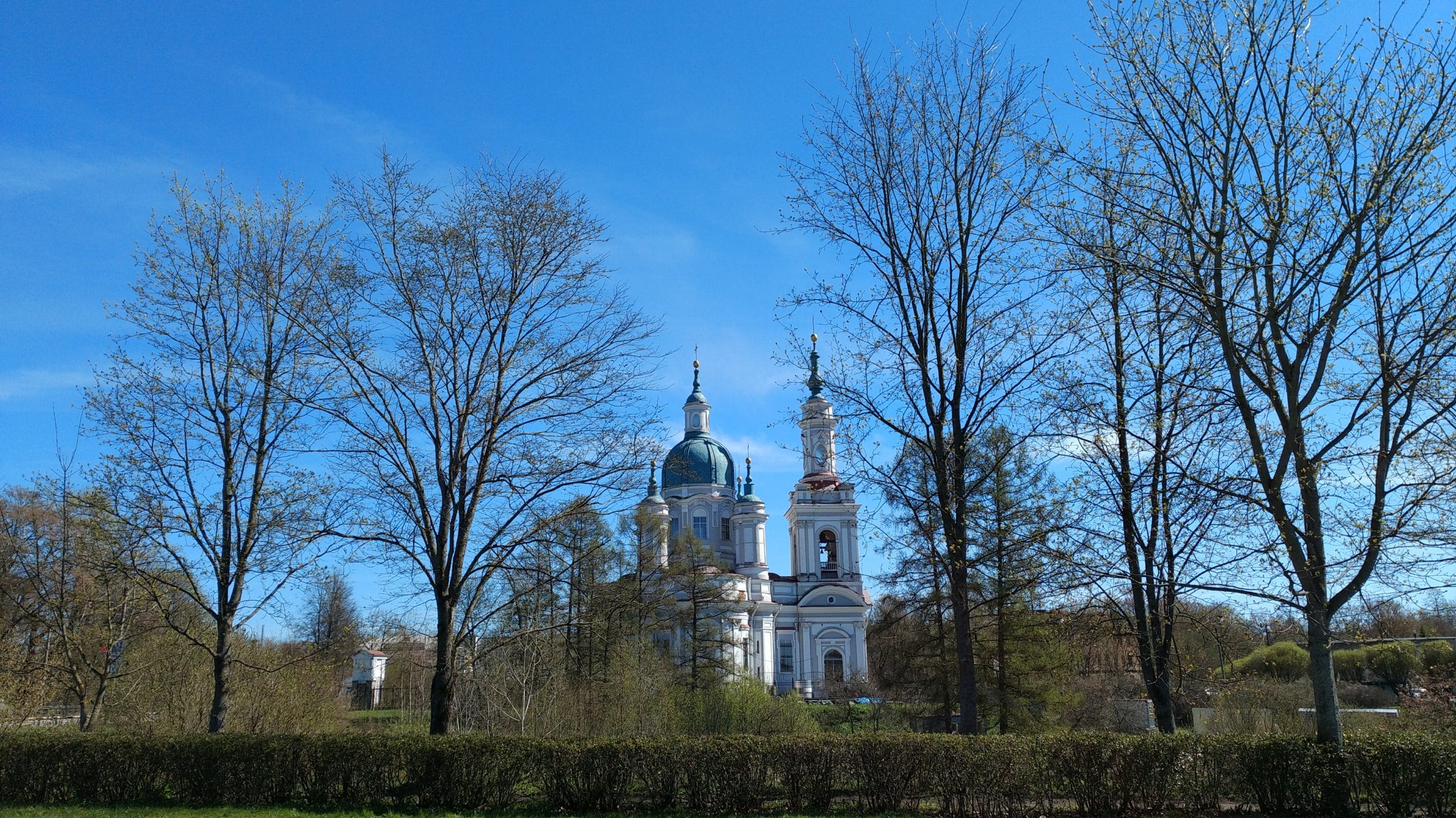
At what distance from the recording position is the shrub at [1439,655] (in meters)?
25.8

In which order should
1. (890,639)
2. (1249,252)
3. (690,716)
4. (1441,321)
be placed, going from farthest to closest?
(890,639), (690,716), (1249,252), (1441,321)

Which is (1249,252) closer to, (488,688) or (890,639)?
(488,688)

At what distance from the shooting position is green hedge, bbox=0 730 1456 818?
30.3ft

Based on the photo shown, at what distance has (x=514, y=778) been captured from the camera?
10.9 meters

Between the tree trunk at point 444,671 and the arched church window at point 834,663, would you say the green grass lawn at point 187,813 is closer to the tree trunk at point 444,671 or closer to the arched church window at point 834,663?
the tree trunk at point 444,671

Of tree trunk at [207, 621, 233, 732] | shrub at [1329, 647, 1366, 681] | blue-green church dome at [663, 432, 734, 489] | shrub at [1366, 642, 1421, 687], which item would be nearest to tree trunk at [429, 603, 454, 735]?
tree trunk at [207, 621, 233, 732]

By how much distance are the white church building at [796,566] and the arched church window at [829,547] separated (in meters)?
0.05

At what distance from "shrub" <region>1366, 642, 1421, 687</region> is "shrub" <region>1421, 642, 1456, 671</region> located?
353mm

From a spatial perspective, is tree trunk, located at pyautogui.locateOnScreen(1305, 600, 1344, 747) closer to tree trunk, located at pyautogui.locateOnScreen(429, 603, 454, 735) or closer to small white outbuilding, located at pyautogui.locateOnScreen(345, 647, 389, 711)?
tree trunk, located at pyautogui.locateOnScreen(429, 603, 454, 735)

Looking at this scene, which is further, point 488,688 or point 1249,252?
point 488,688

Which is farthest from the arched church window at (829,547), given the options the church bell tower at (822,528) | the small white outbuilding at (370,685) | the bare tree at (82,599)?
the bare tree at (82,599)

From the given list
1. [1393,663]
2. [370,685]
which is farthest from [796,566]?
[1393,663]

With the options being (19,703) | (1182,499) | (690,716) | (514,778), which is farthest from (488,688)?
(1182,499)

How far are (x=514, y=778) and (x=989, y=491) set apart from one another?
9.57m
